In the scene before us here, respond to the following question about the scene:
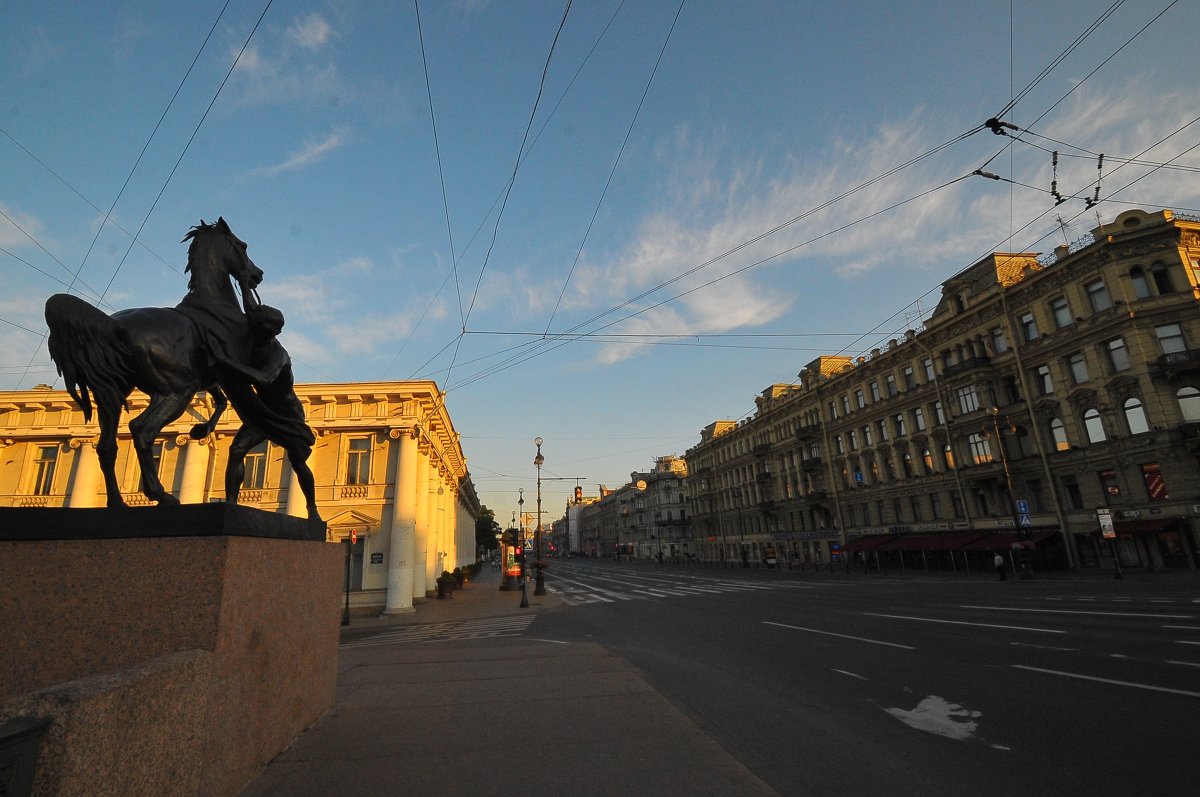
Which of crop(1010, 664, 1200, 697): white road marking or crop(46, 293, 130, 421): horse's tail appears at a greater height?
crop(46, 293, 130, 421): horse's tail

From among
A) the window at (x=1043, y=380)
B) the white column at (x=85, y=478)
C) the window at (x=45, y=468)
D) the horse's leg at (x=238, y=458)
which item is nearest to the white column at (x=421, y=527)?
the white column at (x=85, y=478)

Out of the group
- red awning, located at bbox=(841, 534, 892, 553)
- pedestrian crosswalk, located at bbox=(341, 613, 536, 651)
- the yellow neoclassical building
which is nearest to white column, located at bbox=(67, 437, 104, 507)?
the yellow neoclassical building

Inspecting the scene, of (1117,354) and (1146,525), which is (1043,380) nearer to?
(1117,354)

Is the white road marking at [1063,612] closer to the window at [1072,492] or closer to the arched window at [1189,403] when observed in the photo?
the arched window at [1189,403]

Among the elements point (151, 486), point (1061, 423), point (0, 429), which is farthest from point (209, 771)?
point (1061, 423)

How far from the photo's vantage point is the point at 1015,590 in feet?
74.4

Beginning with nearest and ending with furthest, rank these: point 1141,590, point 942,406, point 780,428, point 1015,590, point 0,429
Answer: point 1141,590 < point 1015,590 < point 0,429 < point 942,406 < point 780,428

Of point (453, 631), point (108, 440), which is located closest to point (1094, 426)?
point (453, 631)

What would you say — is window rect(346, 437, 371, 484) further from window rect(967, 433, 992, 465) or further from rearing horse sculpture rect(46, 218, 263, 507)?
window rect(967, 433, 992, 465)

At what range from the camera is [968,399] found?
120ft

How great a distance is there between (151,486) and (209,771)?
2.54 m

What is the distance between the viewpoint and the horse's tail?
172 inches

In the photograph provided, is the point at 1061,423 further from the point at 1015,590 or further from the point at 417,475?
the point at 417,475

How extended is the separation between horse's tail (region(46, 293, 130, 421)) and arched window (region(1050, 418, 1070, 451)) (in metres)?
40.0
